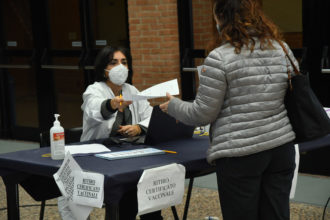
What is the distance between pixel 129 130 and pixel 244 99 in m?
1.37

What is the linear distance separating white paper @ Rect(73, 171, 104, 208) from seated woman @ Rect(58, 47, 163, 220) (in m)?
0.82

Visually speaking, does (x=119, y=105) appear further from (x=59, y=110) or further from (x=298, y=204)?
(x=59, y=110)

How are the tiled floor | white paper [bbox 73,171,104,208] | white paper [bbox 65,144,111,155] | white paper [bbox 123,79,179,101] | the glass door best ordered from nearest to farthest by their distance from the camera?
white paper [bbox 73,171,104,208] → white paper [bbox 123,79,179,101] → white paper [bbox 65,144,111,155] → the tiled floor → the glass door

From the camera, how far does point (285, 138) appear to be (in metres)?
3.04

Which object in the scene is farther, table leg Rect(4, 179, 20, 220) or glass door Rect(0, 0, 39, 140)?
glass door Rect(0, 0, 39, 140)

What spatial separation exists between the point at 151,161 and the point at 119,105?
30.0 inches

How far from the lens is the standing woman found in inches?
116

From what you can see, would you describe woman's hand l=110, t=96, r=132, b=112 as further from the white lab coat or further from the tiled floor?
the tiled floor

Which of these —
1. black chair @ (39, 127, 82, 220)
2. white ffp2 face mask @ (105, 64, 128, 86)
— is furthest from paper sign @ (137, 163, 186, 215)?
black chair @ (39, 127, 82, 220)

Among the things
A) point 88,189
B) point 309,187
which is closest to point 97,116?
point 88,189

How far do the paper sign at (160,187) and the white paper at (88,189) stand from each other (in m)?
0.22

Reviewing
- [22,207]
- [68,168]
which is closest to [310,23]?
[22,207]

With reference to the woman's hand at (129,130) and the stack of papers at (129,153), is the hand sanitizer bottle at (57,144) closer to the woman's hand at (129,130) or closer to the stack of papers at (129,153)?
the stack of papers at (129,153)

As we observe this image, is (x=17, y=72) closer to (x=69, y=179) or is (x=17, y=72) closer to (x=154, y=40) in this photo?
(x=154, y=40)
